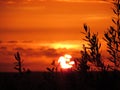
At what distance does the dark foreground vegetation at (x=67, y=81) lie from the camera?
702 inches

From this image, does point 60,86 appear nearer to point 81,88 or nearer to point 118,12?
point 81,88

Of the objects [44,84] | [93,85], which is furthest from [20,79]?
[93,85]

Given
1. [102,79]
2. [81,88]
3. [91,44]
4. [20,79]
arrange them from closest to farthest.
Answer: [102,79] < [81,88] < [91,44] < [20,79]

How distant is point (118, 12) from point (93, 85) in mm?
3209

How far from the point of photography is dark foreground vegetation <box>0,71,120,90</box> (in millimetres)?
17828

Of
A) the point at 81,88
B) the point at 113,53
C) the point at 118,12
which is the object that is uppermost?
the point at 118,12

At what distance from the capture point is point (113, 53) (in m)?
19.6

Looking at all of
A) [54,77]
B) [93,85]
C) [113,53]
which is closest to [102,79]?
[93,85]

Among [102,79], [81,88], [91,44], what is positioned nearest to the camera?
[102,79]

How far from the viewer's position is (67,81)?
20172 millimetres

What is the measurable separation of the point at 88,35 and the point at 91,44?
1.33 ft

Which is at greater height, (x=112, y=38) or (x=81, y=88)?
(x=112, y=38)

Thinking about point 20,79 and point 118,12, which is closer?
point 118,12

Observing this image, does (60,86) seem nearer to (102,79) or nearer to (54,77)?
(54,77)
